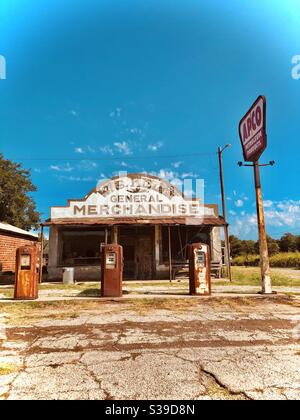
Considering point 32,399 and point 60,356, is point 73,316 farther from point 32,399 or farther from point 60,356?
point 32,399

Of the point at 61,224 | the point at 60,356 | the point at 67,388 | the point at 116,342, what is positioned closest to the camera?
the point at 67,388

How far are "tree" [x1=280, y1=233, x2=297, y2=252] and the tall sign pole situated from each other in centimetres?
3798

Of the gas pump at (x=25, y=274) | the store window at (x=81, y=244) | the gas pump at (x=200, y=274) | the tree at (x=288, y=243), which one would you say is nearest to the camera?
the gas pump at (x=25, y=274)

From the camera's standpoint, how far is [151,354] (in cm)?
417

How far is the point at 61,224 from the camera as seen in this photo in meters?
16.5

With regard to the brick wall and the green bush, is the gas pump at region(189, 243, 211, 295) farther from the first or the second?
the green bush

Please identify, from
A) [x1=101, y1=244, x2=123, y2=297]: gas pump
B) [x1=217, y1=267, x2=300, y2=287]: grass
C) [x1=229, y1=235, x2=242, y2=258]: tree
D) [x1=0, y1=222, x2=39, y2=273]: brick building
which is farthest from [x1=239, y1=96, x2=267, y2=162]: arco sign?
[x1=229, y1=235, x2=242, y2=258]: tree

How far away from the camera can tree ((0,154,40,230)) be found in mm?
30219

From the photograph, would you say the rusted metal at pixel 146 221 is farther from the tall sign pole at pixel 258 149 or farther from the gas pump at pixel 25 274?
the gas pump at pixel 25 274

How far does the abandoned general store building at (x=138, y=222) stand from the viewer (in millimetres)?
17047

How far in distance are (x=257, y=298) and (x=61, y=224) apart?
438 inches

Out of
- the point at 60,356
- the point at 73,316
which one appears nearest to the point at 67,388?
the point at 60,356

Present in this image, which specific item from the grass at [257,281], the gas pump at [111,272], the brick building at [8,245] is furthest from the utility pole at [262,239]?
the brick building at [8,245]

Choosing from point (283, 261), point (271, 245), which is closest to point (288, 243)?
point (271, 245)
